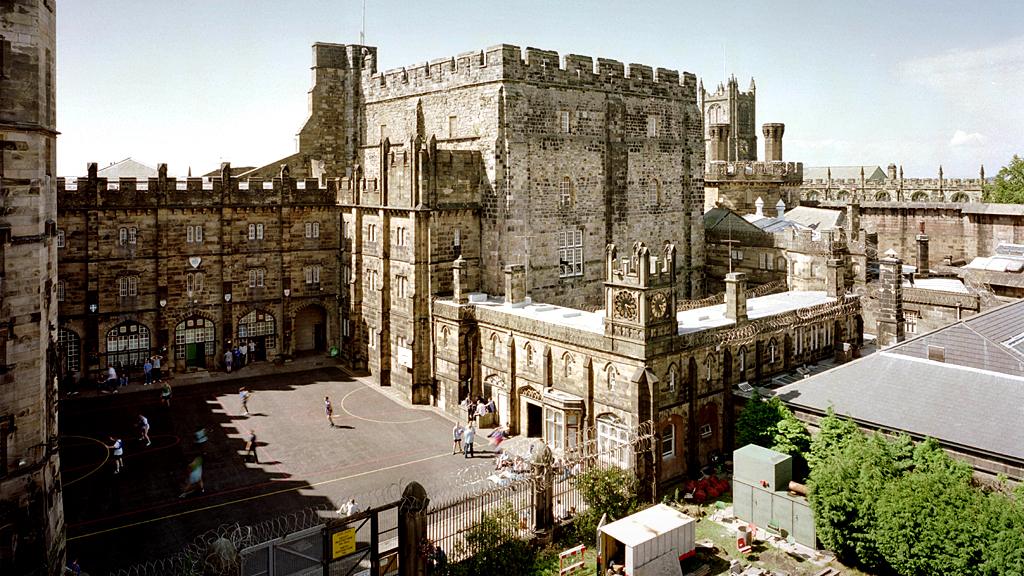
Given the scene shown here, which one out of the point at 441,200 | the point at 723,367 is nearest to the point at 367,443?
the point at 441,200

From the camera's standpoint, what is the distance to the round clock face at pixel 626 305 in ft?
81.3

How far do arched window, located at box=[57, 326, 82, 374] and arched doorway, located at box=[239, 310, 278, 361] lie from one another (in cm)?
804

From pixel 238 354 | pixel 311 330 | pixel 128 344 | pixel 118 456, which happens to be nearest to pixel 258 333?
pixel 238 354

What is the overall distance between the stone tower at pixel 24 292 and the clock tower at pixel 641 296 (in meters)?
16.7

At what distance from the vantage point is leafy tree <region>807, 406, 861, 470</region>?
21.5 metres

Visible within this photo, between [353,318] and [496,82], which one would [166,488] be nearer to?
[353,318]

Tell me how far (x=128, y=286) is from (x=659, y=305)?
95.4ft

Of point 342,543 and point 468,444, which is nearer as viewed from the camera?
point 342,543

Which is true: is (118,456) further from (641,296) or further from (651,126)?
(651,126)

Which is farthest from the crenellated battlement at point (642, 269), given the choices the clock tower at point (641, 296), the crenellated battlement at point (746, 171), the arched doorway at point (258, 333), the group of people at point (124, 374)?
the crenellated battlement at point (746, 171)

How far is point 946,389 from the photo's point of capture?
22.2 m

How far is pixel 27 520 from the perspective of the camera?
17.4 m

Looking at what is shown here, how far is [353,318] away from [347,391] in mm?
4997

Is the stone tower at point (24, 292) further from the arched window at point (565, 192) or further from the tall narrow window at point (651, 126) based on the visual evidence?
the tall narrow window at point (651, 126)
